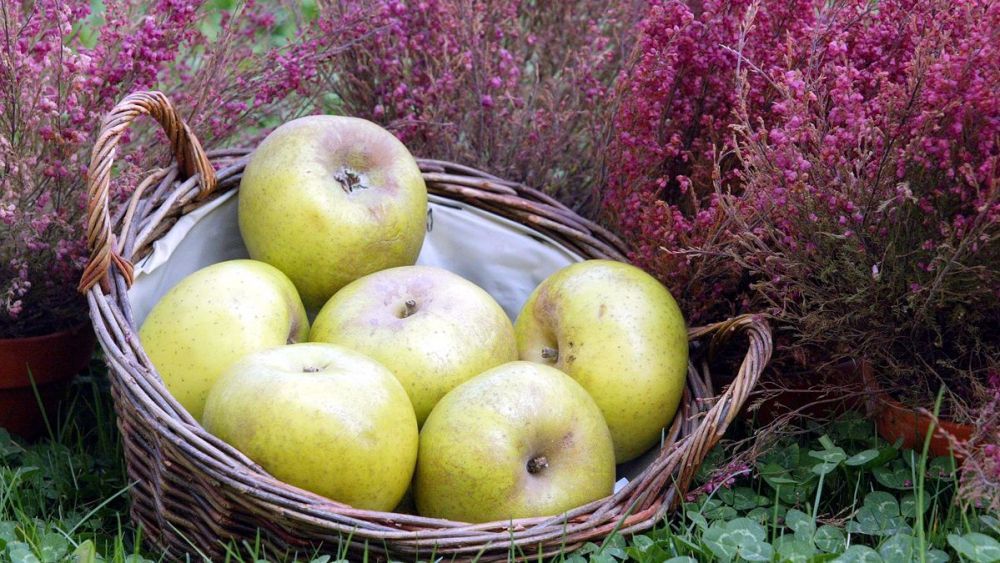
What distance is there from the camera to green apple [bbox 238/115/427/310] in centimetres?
206

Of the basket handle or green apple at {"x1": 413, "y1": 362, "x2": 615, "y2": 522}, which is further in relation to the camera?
the basket handle

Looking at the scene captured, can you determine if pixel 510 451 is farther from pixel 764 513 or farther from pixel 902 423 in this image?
pixel 902 423

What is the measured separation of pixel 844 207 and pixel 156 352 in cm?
121

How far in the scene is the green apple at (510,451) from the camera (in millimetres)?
1677

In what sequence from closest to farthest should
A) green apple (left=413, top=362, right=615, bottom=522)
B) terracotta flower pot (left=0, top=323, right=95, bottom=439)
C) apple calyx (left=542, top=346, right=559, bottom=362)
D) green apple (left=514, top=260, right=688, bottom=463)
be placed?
green apple (left=413, top=362, right=615, bottom=522) < green apple (left=514, top=260, right=688, bottom=463) < apple calyx (left=542, top=346, right=559, bottom=362) < terracotta flower pot (left=0, top=323, right=95, bottom=439)

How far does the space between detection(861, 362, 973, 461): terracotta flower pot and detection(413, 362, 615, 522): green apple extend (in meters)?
0.51

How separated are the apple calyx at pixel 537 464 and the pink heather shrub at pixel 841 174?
18.5 inches

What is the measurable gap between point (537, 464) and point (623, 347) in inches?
12.9

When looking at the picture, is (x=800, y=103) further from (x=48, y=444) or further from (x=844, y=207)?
(x=48, y=444)

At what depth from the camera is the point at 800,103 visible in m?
1.66

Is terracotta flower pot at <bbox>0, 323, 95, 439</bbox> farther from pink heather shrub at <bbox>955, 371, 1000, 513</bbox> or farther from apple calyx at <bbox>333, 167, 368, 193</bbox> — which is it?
pink heather shrub at <bbox>955, 371, 1000, 513</bbox>

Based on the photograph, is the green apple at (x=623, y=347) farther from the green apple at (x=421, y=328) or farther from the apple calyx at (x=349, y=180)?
the apple calyx at (x=349, y=180)

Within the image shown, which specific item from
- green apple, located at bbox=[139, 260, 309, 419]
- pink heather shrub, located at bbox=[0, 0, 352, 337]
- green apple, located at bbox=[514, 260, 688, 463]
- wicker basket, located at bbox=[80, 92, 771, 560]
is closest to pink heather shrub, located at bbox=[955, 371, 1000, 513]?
wicker basket, located at bbox=[80, 92, 771, 560]

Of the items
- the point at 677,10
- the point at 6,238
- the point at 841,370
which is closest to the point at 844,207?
the point at 841,370
